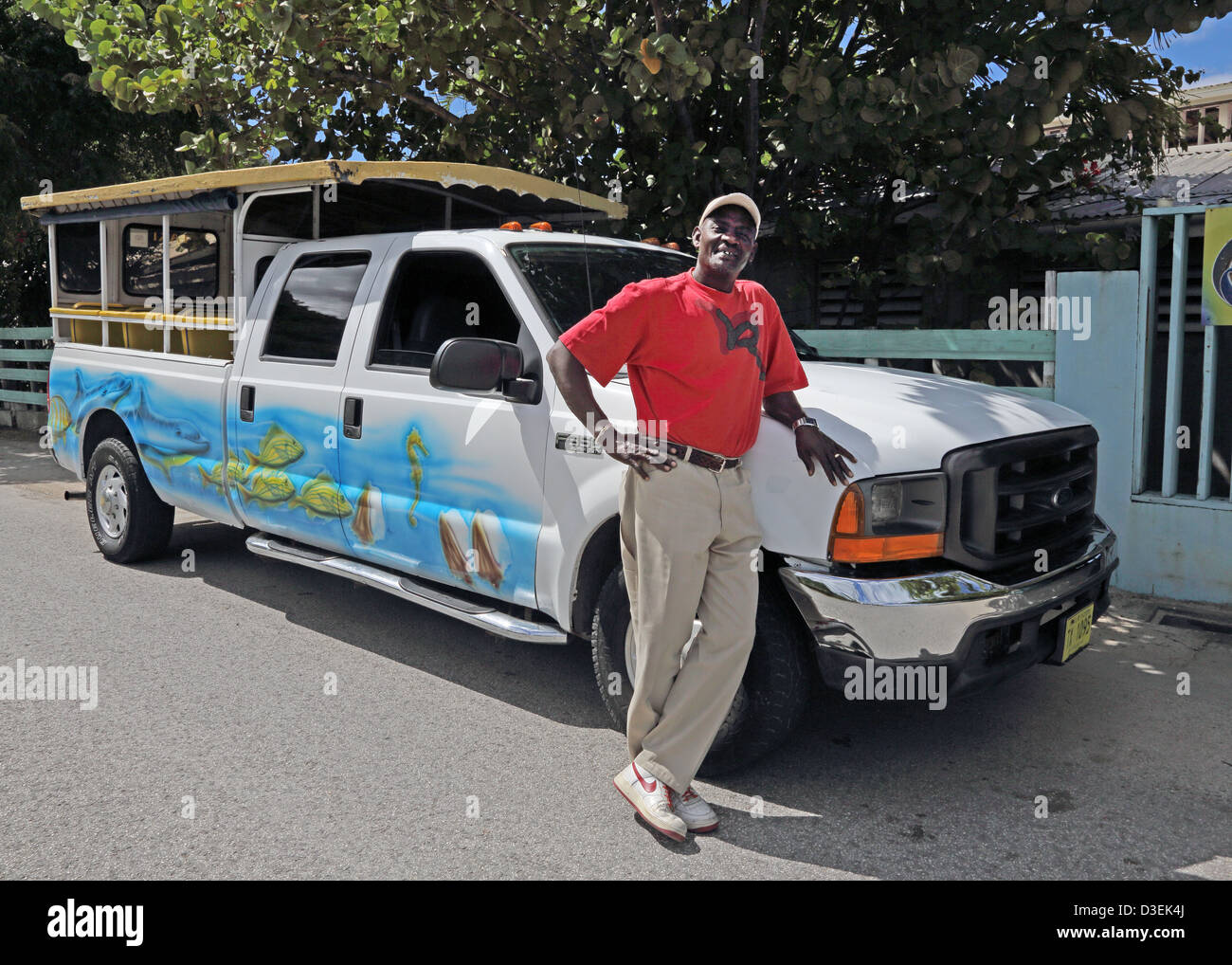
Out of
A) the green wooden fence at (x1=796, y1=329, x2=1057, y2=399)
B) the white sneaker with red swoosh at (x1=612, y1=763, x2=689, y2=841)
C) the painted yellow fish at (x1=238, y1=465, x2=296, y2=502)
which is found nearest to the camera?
the white sneaker with red swoosh at (x1=612, y1=763, x2=689, y2=841)

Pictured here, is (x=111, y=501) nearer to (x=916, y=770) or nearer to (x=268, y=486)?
(x=268, y=486)

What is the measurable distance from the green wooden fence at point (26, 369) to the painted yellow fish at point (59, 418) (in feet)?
22.5

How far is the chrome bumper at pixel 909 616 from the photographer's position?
3516mm

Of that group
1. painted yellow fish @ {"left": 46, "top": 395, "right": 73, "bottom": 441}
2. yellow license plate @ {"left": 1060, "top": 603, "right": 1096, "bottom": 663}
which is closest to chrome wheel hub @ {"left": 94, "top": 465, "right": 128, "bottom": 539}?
painted yellow fish @ {"left": 46, "top": 395, "right": 73, "bottom": 441}

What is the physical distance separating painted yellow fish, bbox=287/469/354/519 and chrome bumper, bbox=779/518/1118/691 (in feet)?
7.79

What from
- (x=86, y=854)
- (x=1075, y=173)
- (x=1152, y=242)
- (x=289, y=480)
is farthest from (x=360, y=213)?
(x=1075, y=173)

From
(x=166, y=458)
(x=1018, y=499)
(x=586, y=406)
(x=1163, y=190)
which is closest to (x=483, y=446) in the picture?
(x=586, y=406)

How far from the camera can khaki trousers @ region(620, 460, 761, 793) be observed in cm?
349

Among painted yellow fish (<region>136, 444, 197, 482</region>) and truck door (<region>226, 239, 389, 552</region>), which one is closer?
truck door (<region>226, 239, 389, 552</region>)

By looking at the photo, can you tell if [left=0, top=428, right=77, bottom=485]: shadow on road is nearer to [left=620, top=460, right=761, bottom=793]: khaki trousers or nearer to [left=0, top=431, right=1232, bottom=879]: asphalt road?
[left=0, top=431, right=1232, bottom=879]: asphalt road

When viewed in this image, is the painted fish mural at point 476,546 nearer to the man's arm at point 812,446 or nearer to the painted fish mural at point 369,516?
the painted fish mural at point 369,516

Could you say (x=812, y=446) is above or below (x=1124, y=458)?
above

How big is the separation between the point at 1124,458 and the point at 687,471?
3808mm

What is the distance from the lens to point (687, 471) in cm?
349
